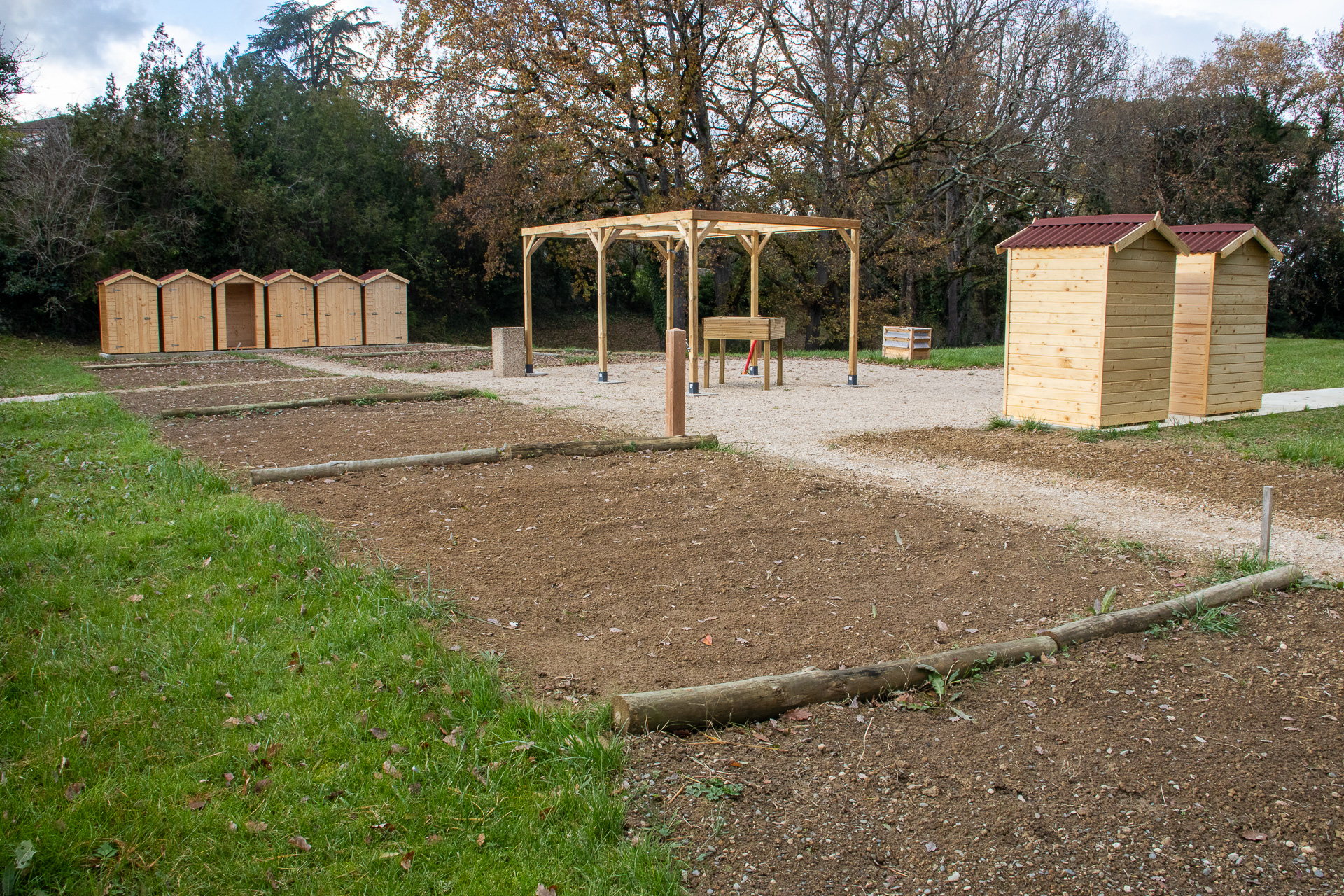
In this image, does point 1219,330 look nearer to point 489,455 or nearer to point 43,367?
point 489,455

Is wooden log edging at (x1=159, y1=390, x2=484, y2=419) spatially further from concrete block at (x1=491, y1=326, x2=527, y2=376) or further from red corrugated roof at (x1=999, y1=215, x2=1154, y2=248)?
red corrugated roof at (x1=999, y1=215, x2=1154, y2=248)

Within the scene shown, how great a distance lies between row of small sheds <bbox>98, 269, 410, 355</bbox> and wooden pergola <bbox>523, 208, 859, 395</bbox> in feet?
28.9

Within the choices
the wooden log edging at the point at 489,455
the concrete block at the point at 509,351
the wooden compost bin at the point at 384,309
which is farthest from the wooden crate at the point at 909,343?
the wooden compost bin at the point at 384,309

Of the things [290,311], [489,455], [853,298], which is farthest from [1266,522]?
[290,311]

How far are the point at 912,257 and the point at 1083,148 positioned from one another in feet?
18.3

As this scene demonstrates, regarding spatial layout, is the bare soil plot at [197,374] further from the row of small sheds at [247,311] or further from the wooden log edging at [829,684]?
the wooden log edging at [829,684]

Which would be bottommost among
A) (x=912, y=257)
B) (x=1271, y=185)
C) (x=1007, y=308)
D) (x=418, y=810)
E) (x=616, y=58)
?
(x=418, y=810)

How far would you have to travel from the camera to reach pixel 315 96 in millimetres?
33562

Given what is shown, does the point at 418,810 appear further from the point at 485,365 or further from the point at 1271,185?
the point at 1271,185

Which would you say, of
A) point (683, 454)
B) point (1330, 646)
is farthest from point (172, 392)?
point (1330, 646)

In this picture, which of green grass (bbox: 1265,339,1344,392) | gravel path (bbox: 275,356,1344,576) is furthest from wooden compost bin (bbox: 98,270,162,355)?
green grass (bbox: 1265,339,1344,392)

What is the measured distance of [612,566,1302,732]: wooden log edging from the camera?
11.4 ft

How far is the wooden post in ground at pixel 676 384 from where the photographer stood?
955 centimetres

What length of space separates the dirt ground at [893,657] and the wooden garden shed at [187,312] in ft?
61.1
